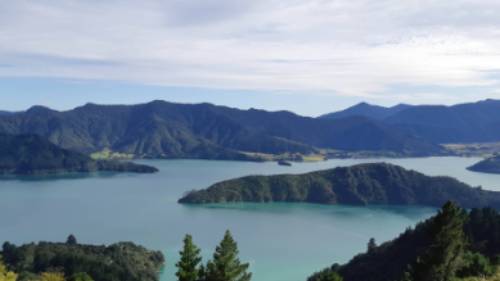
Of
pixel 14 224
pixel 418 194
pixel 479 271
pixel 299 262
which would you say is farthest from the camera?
A: pixel 418 194

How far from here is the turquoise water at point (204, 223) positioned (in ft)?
282

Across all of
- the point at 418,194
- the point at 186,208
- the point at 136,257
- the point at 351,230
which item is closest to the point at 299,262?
the point at 136,257

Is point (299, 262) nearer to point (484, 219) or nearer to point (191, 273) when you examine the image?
point (484, 219)

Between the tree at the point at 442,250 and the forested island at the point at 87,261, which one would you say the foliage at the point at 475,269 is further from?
the forested island at the point at 87,261

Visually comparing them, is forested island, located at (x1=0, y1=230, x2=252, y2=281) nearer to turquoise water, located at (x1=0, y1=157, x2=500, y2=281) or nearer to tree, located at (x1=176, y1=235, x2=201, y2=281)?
turquoise water, located at (x1=0, y1=157, x2=500, y2=281)

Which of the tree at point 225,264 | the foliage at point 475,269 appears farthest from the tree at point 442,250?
the tree at point 225,264

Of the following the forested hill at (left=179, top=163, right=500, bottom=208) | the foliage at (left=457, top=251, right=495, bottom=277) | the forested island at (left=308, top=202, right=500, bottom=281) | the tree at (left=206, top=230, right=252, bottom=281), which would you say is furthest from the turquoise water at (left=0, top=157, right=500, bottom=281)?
the tree at (left=206, top=230, right=252, bottom=281)

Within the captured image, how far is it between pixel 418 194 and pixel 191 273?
482 ft

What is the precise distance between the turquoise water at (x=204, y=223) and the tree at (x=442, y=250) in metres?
51.6

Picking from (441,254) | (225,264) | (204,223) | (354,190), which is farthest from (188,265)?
(354,190)

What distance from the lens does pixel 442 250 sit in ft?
69.1

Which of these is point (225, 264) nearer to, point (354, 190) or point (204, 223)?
point (204, 223)

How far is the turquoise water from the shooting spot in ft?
282

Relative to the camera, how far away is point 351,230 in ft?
362
